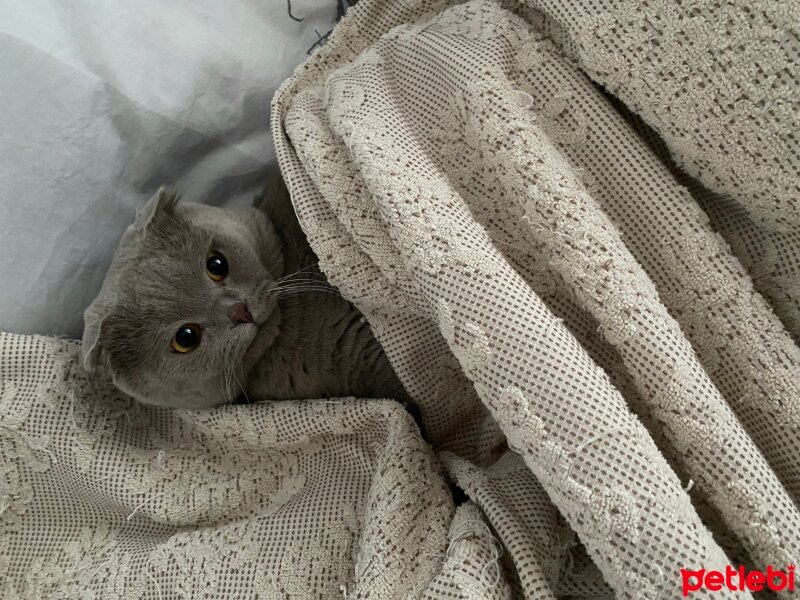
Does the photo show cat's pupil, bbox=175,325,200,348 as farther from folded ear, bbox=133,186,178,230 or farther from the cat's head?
folded ear, bbox=133,186,178,230

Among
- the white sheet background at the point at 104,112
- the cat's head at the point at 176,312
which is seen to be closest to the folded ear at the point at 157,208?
the cat's head at the point at 176,312

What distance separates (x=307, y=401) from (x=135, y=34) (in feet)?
1.96

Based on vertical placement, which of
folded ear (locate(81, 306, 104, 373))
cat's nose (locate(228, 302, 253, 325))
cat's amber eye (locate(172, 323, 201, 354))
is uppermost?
cat's nose (locate(228, 302, 253, 325))

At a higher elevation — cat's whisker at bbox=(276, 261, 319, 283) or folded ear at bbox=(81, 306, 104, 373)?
cat's whisker at bbox=(276, 261, 319, 283)

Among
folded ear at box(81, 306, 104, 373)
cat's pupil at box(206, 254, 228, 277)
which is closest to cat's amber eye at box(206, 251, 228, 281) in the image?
cat's pupil at box(206, 254, 228, 277)

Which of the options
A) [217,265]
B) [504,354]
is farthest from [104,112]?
[504,354]

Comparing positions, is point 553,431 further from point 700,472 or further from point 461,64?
point 461,64

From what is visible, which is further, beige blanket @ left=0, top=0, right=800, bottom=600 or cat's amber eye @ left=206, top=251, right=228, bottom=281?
cat's amber eye @ left=206, top=251, right=228, bottom=281

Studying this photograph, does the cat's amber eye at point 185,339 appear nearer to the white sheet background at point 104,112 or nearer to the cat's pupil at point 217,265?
the cat's pupil at point 217,265

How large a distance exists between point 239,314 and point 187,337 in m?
0.08

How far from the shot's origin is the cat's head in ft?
2.86

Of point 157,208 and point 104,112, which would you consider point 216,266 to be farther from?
point 104,112

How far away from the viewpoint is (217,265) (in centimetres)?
90

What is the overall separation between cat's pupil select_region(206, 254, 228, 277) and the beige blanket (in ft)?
0.57
